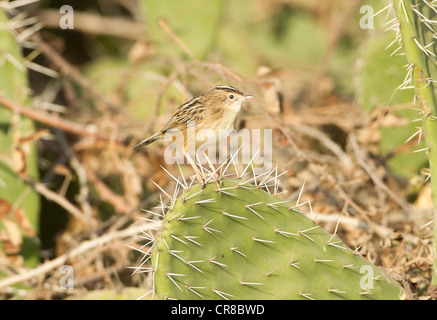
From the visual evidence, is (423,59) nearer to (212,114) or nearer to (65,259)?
(212,114)

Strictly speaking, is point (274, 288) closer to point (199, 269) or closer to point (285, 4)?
point (199, 269)

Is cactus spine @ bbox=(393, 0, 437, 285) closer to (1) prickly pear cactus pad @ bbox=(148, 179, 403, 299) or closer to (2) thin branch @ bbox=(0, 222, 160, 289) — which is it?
(1) prickly pear cactus pad @ bbox=(148, 179, 403, 299)

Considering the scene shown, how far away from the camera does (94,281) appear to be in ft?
11.9

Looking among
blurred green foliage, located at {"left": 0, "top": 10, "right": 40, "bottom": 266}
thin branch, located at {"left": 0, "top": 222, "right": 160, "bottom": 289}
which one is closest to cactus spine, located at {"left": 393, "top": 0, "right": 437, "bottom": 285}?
thin branch, located at {"left": 0, "top": 222, "right": 160, "bottom": 289}

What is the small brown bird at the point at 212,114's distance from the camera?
283 cm

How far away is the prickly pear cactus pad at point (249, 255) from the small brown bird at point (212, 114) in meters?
0.56

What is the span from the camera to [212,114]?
9.29 ft

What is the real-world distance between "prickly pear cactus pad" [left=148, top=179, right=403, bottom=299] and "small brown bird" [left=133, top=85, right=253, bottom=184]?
1.85ft

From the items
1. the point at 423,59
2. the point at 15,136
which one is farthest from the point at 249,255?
the point at 15,136

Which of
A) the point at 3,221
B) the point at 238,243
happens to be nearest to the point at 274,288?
the point at 238,243

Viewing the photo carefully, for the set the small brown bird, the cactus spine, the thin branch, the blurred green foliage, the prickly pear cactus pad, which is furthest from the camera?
the blurred green foliage

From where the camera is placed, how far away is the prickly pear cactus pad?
2170mm

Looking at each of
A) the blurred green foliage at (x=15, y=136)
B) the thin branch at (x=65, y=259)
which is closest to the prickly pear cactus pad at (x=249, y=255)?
the thin branch at (x=65, y=259)
